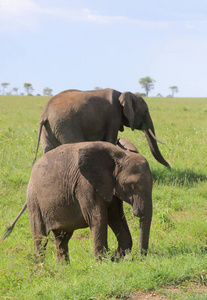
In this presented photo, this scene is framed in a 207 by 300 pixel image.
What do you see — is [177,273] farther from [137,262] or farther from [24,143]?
[24,143]

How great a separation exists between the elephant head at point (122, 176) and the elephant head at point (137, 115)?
12.6ft

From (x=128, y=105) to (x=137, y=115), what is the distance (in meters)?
0.77

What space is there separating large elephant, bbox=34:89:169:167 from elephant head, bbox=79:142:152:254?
3302 millimetres

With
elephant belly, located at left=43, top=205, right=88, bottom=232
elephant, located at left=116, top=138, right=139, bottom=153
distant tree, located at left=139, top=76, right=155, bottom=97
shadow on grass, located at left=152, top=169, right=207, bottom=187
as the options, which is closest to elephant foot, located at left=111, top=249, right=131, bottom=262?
elephant belly, located at left=43, top=205, right=88, bottom=232

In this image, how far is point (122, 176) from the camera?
546cm

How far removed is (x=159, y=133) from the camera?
617 inches

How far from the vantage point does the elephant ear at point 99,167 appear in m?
5.46

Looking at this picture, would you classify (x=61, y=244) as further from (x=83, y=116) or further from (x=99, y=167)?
(x=83, y=116)

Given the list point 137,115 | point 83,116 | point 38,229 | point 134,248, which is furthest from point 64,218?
point 137,115

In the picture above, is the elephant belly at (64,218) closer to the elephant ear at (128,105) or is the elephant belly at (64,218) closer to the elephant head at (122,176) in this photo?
the elephant head at (122,176)

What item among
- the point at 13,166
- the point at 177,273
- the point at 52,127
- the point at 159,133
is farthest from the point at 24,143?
the point at 177,273

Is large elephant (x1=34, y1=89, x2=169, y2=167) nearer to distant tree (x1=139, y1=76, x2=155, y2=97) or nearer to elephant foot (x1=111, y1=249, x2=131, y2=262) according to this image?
elephant foot (x1=111, y1=249, x2=131, y2=262)

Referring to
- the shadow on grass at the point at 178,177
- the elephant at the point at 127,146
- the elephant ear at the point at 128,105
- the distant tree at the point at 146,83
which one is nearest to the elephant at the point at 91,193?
the elephant at the point at 127,146

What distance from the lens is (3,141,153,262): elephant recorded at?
213 inches
